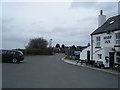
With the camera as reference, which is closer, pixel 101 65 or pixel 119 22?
pixel 101 65

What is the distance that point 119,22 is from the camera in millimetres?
22000

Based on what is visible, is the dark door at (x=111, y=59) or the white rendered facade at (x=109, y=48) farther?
the dark door at (x=111, y=59)

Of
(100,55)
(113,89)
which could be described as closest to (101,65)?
(100,55)

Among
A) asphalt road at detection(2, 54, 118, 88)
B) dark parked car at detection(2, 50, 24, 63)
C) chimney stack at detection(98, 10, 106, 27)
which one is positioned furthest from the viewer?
chimney stack at detection(98, 10, 106, 27)

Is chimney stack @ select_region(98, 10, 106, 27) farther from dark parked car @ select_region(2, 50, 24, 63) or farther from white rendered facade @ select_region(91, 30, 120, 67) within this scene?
dark parked car @ select_region(2, 50, 24, 63)

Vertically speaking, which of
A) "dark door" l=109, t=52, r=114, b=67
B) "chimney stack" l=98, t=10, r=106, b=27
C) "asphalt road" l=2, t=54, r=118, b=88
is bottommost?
"asphalt road" l=2, t=54, r=118, b=88

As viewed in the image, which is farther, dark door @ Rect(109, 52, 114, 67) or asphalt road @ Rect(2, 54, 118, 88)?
dark door @ Rect(109, 52, 114, 67)

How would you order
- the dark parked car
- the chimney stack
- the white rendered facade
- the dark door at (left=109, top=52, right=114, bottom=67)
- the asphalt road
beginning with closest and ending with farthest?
the asphalt road, the white rendered facade, the dark door at (left=109, top=52, right=114, bottom=67), the dark parked car, the chimney stack

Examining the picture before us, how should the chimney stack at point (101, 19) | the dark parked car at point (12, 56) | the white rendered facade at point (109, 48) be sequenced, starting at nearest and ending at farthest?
the white rendered facade at point (109, 48) → the dark parked car at point (12, 56) → the chimney stack at point (101, 19)

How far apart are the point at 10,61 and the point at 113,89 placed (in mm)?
19036

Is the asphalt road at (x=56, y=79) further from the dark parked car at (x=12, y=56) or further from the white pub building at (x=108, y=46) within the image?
the dark parked car at (x=12, y=56)

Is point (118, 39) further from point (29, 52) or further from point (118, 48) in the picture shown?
point (29, 52)

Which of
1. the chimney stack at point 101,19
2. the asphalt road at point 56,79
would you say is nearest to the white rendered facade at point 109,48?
the chimney stack at point 101,19

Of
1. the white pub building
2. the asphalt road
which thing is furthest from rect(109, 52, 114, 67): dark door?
the asphalt road
